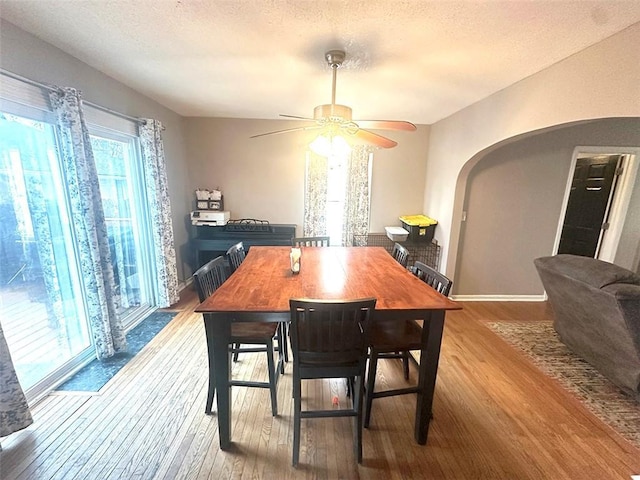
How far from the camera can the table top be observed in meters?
1.51

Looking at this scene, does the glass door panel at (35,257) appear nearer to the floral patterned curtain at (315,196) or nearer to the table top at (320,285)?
the table top at (320,285)

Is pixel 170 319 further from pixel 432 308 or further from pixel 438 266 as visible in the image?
pixel 438 266

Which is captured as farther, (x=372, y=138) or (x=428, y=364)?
(x=372, y=138)

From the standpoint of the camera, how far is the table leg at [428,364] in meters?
1.55

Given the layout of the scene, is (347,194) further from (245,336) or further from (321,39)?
(245,336)

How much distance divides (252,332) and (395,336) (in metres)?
0.93

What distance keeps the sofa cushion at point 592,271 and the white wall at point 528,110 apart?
103cm

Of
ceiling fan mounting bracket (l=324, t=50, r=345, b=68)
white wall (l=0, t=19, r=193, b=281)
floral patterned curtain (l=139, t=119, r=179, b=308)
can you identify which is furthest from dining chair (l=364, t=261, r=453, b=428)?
white wall (l=0, t=19, r=193, b=281)

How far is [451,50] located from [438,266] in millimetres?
2667

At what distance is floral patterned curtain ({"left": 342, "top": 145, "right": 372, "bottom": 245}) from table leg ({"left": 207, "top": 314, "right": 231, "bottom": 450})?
3009mm

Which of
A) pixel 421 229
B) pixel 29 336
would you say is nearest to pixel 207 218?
pixel 29 336

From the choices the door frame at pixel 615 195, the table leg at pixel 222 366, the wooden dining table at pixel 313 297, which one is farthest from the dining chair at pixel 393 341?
the door frame at pixel 615 195

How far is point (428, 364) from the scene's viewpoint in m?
1.59

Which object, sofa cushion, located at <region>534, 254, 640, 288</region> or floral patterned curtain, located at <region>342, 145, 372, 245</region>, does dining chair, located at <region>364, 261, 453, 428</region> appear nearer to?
sofa cushion, located at <region>534, 254, 640, 288</region>
